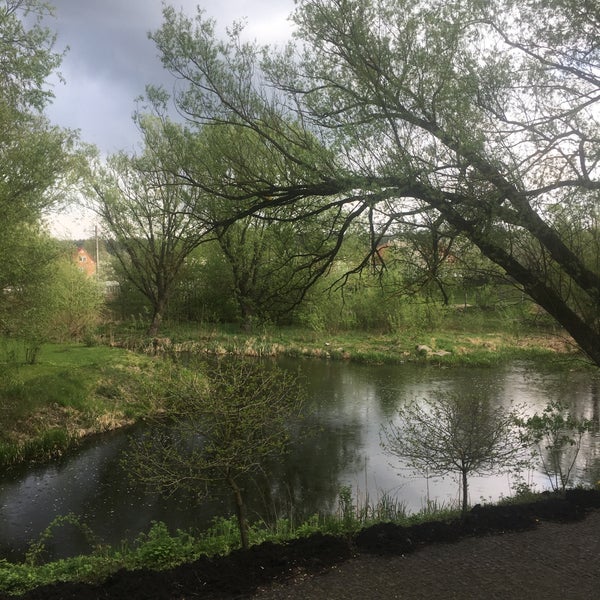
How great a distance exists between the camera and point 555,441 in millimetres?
7078

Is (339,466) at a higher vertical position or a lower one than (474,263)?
lower

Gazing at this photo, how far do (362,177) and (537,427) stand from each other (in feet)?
13.0

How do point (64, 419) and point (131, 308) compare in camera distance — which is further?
point (131, 308)

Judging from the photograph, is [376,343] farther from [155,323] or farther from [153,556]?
[153,556]

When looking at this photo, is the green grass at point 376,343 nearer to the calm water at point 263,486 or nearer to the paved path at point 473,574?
the calm water at point 263,486

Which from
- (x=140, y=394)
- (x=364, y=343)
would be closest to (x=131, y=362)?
(x=140, y=394)

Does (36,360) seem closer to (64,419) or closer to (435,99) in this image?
(64,419)

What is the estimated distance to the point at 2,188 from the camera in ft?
30.4

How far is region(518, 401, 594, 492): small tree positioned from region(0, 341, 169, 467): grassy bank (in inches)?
234

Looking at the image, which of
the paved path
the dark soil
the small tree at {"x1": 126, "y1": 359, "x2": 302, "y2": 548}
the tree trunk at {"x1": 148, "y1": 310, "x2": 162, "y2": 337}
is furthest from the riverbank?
the paved path

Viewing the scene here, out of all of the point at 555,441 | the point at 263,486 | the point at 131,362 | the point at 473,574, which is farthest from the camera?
the point at 131,362

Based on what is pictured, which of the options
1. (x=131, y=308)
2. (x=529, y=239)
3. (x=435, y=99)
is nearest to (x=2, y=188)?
(x=435, y=99)

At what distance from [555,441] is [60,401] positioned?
10.5 metres

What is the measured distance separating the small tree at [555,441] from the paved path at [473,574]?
2062 mm
